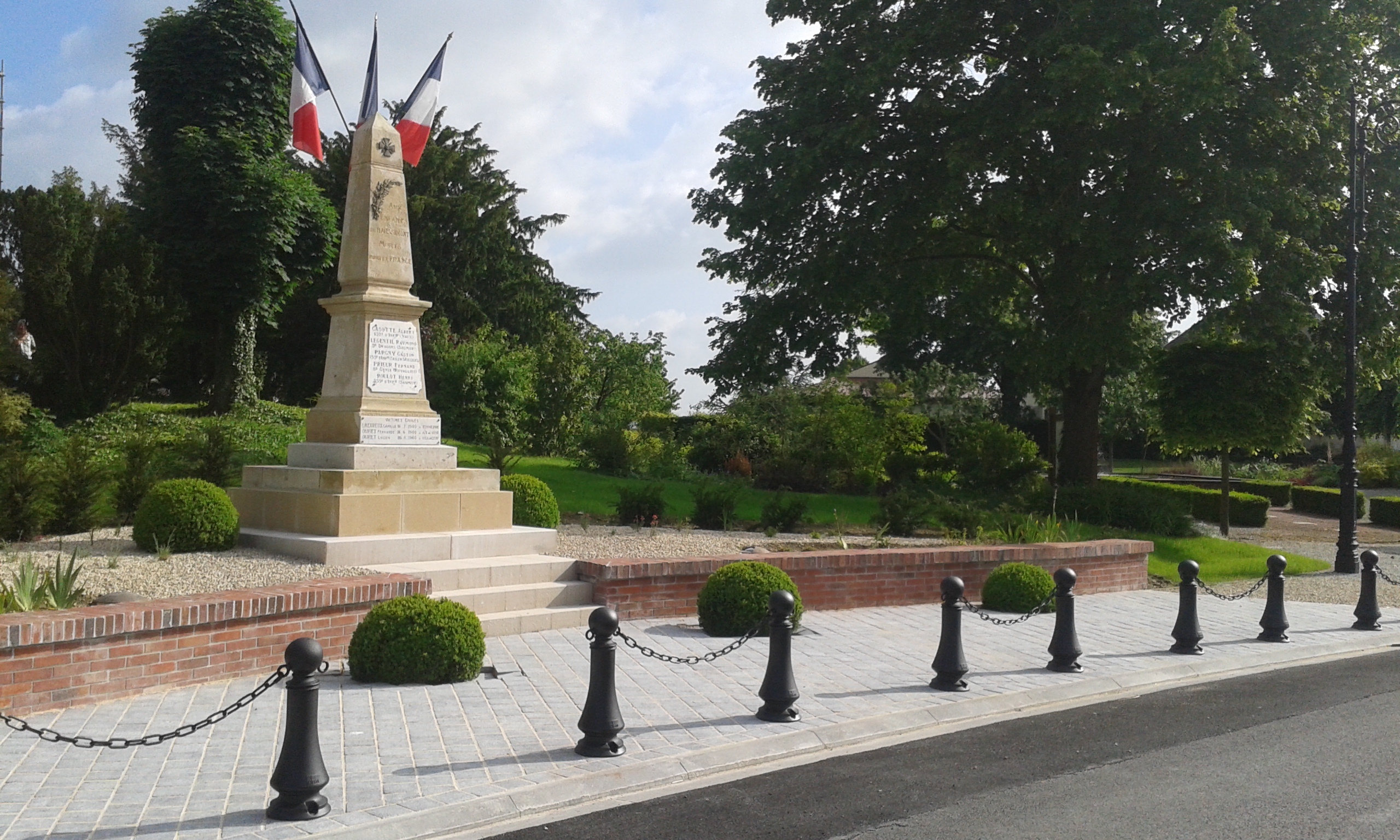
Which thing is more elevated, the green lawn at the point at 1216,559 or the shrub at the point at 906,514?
the shrub at the point at 906,514

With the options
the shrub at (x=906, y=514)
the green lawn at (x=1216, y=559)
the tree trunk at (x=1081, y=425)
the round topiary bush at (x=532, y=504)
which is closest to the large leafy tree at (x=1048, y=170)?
the tree trunk at (x=1081, y=425)

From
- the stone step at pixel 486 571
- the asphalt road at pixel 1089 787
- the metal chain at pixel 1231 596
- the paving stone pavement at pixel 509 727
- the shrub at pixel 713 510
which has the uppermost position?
the shrub at pixel 713 510

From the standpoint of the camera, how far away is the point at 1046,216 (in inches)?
770

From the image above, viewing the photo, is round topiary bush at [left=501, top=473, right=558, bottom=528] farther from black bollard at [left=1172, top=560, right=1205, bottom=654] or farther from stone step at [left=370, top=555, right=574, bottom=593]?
black bollard at [left=1172, top=560, right=1205, bottom=654]

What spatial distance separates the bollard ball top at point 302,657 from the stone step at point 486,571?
15.1ft

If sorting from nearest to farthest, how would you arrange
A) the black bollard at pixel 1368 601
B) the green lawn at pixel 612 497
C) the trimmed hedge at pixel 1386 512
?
the black bollard at pixel 1368 601, the green lawn at pixel 612 497, the trimmed hedge at pixel 1386 512

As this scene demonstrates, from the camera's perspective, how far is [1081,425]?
77.6 feet

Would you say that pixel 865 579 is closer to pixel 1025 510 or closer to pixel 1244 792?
pixel 1244 792

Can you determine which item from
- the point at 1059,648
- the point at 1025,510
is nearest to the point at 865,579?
the point at 1059,648

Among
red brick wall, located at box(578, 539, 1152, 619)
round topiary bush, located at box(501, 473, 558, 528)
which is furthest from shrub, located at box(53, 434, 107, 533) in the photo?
red brick wall, located at box(578, 539, 1152, 619)

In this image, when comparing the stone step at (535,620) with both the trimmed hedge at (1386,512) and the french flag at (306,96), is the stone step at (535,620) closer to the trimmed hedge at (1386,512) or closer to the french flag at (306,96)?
the french flag at (306,96)

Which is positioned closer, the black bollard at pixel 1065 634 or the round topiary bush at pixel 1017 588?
the black bollard at pixel 1065 634

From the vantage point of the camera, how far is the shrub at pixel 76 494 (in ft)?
41.1

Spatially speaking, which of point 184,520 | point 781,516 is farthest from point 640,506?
point 184,520
